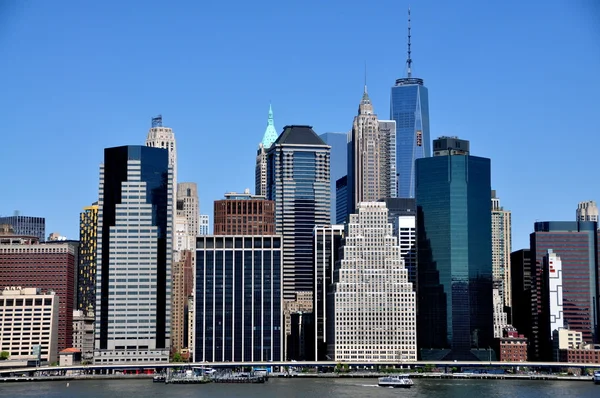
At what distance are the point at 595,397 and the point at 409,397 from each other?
3089 centimetres

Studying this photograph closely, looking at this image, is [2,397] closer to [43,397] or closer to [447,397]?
[43,397]

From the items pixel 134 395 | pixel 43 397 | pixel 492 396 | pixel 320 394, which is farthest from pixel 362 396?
pixel 43 397

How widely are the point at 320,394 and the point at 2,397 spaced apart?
53.2 metres

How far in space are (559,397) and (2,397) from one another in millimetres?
92745

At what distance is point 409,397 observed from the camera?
194000mm

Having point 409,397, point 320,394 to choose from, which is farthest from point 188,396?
point 409,397

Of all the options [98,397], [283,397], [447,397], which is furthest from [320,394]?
[98,397]

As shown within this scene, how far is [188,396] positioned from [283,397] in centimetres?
1652

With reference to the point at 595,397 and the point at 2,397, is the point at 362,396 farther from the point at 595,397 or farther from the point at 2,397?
the point at 2,397

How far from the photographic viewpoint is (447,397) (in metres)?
195

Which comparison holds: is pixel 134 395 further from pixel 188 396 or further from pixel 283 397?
pixel 283 397

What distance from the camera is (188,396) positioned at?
199250mm

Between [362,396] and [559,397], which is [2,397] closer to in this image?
[362,396]

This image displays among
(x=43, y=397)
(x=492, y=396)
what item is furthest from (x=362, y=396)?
(x=43, y=397)
